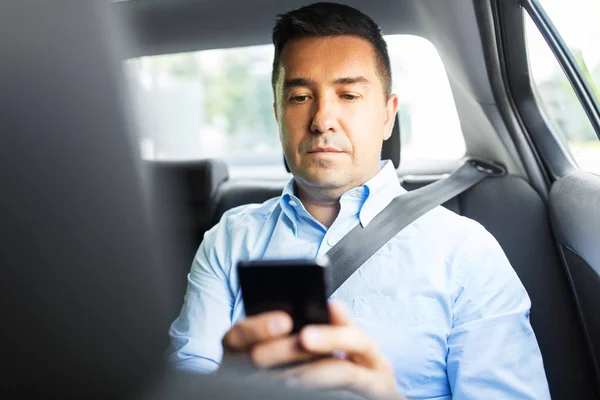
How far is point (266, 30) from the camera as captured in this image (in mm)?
1332

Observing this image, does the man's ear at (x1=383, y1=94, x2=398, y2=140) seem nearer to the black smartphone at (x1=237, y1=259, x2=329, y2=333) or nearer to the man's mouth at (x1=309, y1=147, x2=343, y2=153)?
the man's mouth at (x1=309, y1=147, x2=343, y2=153)

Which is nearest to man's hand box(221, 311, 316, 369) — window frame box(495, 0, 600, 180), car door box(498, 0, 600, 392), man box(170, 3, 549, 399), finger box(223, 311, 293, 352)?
finger box(223, 311, 293, 352)

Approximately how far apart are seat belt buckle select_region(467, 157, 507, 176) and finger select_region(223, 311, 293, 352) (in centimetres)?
116

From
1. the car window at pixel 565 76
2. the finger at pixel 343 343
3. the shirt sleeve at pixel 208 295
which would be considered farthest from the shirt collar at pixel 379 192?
the finger at pixel 343 343

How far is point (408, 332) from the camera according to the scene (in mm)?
963

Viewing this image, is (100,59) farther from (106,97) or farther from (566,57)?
(566,57)

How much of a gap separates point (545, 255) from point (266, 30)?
2.52 ft

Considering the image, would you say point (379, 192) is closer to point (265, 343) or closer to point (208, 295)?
point (208, 295)

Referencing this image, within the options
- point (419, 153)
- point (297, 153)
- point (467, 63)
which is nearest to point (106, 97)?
point (297, 153)

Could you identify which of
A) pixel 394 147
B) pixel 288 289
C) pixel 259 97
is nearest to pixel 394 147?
pixel 394 147

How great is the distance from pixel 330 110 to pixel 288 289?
686 millimetres

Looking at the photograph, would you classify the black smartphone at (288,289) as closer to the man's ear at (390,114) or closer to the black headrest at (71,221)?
the black headrest at (71,221)

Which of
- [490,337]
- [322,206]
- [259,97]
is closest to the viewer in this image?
[490,337]

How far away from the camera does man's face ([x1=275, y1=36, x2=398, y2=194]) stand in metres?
1.07
